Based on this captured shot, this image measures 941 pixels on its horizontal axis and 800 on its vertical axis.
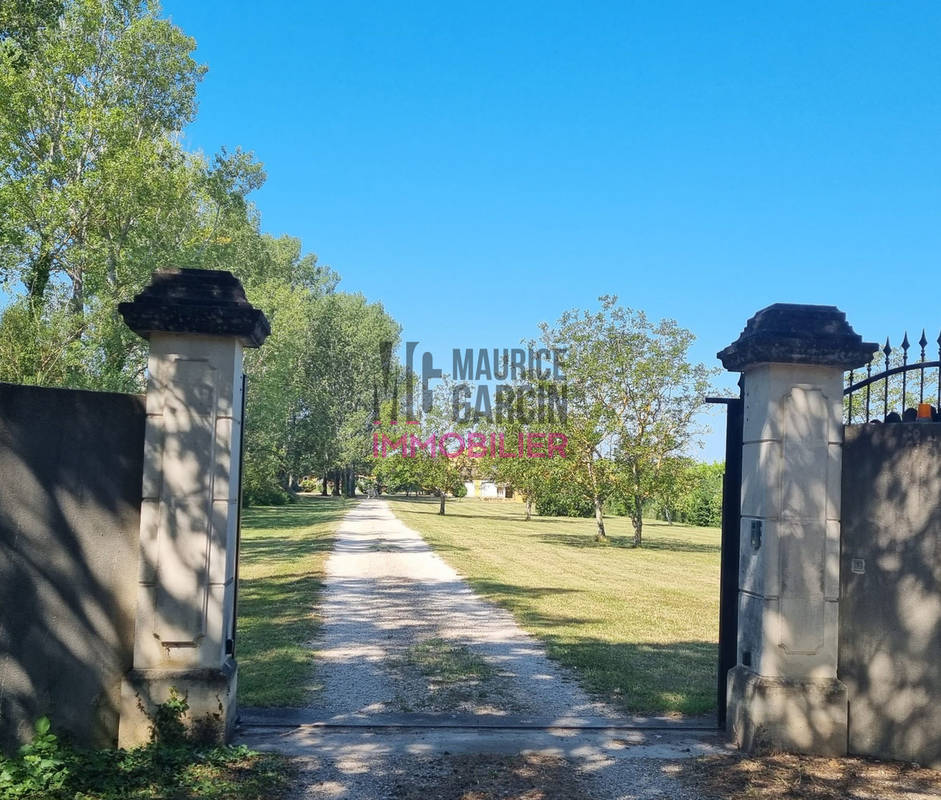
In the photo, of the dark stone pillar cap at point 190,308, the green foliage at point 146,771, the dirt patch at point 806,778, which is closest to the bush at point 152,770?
the green foliage at point 146,771

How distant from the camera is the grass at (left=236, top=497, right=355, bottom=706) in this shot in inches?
297

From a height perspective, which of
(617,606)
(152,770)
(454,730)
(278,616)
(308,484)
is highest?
(152,770)

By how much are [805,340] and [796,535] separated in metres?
1.42

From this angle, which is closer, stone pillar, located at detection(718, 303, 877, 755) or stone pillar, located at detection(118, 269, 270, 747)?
stone pillar, located at detection(118, 269, 270, 747)

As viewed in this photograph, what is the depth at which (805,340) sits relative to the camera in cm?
596

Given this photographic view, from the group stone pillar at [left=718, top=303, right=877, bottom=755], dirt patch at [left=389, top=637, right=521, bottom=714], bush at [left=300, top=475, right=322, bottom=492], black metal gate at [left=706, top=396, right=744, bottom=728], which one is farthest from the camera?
bush at [left=300, top=475, right=322, bottom=492]

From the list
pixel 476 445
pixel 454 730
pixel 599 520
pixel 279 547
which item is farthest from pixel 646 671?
pixel 476 445

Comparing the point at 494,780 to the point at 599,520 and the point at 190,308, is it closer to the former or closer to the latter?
the point at 190,308

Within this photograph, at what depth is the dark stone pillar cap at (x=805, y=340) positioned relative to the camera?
5.96 meters

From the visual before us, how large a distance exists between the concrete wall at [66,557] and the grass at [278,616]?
1725mm

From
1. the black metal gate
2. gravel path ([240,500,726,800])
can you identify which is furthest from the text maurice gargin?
the black metal gate

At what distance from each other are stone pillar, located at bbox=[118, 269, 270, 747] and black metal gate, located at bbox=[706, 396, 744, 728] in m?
3.75

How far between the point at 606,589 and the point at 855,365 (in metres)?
11.0

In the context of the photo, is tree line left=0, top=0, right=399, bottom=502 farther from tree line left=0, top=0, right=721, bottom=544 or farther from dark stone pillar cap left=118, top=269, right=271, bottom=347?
dark stone pillar cap left=118, top=269, right=271, bottom=347
